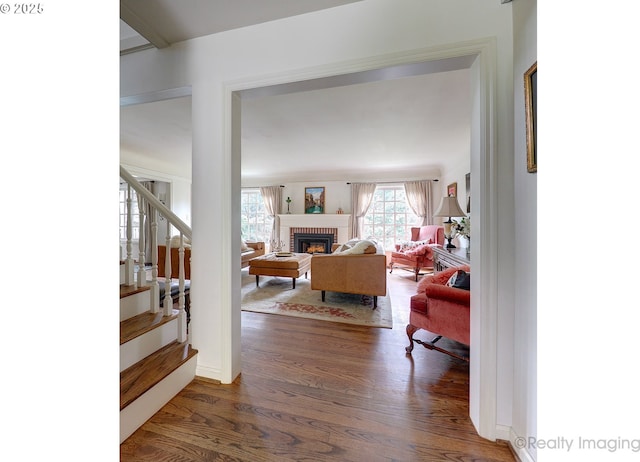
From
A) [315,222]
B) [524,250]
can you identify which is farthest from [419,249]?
[524,250]

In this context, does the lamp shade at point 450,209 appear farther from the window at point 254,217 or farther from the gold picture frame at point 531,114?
the window at point 254,217

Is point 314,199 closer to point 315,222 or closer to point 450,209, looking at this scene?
point 315,222

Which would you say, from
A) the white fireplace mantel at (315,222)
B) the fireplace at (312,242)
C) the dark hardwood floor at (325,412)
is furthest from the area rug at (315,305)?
the white fireplace mantel at (315,222)

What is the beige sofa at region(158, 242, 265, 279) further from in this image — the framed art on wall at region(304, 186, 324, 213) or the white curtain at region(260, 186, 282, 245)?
the framed art on wall at region(304, 186, 324, 213)

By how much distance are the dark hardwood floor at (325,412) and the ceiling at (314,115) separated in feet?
6.74

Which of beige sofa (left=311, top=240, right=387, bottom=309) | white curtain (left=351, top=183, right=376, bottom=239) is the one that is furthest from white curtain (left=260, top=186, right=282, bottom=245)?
beige sofa (left=311, top=240, right=387, bottom=309)

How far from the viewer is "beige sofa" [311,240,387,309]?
3.24 m

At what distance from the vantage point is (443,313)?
189 cm

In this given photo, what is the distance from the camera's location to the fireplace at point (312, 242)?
6.90 meters
